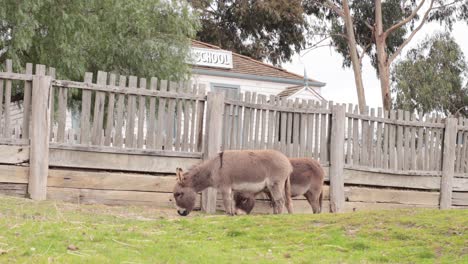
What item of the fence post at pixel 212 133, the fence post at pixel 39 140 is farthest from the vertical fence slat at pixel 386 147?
the fence post at pixel 39 140

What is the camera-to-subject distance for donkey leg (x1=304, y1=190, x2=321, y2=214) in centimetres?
1445

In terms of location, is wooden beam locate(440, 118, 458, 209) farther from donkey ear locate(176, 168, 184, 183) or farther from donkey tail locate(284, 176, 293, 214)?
donkey ear locate(176, 168, 184, 183)

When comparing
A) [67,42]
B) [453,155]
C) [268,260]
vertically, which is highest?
[67,42]

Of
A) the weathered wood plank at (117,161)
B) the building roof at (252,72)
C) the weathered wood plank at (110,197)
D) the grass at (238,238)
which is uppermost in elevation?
the building roof at (252,72)

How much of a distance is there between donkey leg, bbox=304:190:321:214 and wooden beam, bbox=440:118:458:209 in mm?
4561

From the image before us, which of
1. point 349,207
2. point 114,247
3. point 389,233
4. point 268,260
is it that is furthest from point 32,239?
point 349,207

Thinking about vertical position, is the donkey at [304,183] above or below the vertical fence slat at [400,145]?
below

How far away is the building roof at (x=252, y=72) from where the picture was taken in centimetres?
2702

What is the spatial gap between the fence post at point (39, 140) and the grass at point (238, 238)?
54.4 inches

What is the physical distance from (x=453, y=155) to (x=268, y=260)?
11.1 meters

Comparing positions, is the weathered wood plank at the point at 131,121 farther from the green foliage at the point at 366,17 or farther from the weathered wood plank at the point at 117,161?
the green foliage at the point at 366,17

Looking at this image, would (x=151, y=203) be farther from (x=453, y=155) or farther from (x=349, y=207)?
(x=453, y=155)

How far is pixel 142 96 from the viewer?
13.8 meters

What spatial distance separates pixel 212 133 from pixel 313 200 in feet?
7.60
